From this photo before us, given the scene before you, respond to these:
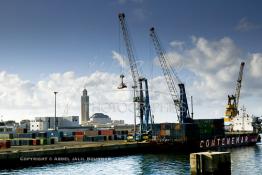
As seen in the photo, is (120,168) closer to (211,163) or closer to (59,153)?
(59,153)

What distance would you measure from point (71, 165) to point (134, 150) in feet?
96.8

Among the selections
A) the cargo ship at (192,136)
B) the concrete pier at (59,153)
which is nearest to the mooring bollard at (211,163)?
the concrete pier at (59,153)

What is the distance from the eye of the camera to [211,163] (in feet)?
173

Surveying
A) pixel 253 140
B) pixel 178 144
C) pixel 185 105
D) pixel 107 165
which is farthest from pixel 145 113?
pixel 107 165

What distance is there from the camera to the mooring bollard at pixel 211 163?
5278 cm

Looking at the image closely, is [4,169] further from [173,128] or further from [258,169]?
[173,128]

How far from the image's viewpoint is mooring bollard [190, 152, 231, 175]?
52.8 m

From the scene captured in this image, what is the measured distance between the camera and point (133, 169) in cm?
6956

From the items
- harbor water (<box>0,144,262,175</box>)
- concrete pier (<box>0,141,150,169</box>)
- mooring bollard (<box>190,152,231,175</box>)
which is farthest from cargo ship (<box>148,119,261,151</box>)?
mooring bollard (<box>190,152,231,175</box>)

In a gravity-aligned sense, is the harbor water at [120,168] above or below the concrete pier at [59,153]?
below

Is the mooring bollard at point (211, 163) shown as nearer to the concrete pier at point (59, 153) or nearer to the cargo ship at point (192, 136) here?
the concrete pier at point (59, 153)

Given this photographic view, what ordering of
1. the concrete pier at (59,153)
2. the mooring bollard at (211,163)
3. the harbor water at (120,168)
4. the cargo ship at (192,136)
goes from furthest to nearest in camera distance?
the cargo ship at (192,136)
the concrete pier at (59,153)
the harbor water at (120,168)
the mooring bollard at (211,163)

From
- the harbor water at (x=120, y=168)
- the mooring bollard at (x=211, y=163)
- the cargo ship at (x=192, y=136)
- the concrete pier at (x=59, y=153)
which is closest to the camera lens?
the mooring bollard at (x=211, y=163)

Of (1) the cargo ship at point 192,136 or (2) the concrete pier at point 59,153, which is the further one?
(1) the cargo ship at point 192,136
